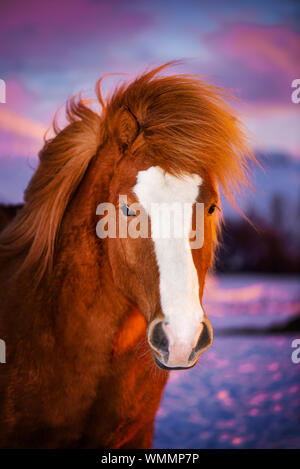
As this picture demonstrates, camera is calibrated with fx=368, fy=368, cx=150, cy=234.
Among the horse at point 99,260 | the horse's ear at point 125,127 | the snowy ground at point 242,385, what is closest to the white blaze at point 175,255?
the horse at point 99,260

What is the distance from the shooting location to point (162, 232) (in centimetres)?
128

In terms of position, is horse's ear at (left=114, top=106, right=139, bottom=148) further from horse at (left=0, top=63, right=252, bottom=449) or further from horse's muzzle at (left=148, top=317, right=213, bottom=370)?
horse's muzzle at (left=148, top=317, right=213, bottom=370)

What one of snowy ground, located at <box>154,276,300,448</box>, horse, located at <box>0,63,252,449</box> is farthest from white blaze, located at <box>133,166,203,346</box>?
snowy ground, located at <box>154,276,300,448</box>

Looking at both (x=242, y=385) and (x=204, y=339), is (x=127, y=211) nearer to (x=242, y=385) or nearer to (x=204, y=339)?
(x=204, y=339)

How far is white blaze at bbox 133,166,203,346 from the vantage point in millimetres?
1199

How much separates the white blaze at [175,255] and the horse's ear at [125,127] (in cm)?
22

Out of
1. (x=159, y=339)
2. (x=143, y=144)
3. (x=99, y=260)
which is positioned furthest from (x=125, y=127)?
(x=159, y=339)

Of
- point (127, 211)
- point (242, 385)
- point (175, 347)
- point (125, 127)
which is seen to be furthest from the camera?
point (242, 385)

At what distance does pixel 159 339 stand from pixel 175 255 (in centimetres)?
29

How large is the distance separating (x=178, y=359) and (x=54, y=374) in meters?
0.64

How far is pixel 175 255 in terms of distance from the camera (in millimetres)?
1257

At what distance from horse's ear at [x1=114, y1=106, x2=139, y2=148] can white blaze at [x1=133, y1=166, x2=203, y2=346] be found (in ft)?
0.73

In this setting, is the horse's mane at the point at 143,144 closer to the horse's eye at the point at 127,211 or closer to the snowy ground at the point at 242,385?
the horse's eye at the point at 127,211

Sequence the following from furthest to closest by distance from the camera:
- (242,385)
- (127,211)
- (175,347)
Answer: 1. (242,385)
2. (127,211)
3. (175,347)
